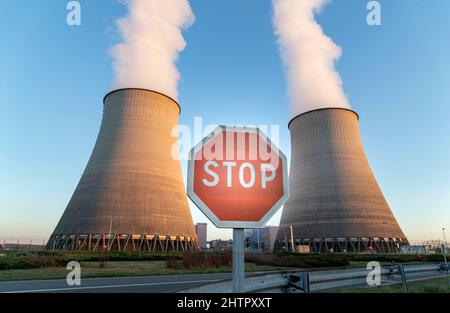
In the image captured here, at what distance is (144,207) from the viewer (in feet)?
91.0

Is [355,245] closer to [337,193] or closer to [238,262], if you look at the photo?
[337,193]

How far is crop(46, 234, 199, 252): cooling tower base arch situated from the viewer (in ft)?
87.4

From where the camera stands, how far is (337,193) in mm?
32000

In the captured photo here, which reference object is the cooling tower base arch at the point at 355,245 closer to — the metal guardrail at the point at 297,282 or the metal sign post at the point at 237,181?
the metal guardrail at the point at 297,282

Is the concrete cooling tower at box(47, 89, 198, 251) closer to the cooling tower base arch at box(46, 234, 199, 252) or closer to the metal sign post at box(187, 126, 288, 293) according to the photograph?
the cooling tower base arch at box(46, 234, 199, 252)

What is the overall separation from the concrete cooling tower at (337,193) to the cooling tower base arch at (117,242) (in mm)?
15846

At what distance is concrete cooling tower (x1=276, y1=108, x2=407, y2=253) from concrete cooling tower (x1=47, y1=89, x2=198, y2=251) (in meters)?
15.7

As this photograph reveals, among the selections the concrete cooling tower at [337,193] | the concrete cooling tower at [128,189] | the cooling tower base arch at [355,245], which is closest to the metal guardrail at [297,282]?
the concrete cooling tower at [128,189]

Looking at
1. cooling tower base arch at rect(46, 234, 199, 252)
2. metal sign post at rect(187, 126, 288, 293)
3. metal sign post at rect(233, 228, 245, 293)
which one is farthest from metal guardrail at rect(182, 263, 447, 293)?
cooling tower base arch at rect(46, 234, 199, 252)

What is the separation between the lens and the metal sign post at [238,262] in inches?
59.9

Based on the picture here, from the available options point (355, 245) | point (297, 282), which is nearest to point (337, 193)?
point (355, 245)
